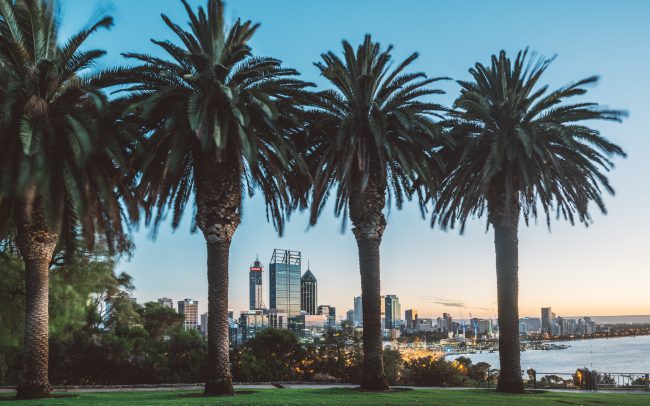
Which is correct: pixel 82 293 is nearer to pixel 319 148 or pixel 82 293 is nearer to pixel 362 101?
pixel 319 148

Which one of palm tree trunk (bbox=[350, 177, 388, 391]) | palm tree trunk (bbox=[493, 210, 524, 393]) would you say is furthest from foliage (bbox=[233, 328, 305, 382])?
palm tree trunk (bbox=[493, 210, 524, 393])

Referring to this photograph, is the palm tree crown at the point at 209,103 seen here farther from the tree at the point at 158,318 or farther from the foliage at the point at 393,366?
the tree at the point at 158,318

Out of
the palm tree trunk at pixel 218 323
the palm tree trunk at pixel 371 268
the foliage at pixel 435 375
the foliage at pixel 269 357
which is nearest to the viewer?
the palm tree trunk at pixel 218 323

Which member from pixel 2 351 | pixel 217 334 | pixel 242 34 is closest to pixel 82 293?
pixel 2 351

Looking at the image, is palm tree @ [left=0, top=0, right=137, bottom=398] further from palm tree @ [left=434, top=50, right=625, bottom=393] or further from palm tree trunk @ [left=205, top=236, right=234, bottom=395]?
palm tree @ [left=434, top=50, right=625, bottom=393]

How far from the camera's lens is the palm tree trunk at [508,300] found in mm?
26234

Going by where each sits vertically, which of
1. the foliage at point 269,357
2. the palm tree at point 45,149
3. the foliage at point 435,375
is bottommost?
the foliage at point 435,375

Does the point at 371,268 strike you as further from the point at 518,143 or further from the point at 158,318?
the point at 158,318

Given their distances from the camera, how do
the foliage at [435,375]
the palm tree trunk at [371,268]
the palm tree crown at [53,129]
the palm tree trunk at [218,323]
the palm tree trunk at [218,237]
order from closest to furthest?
the palm tree crown at [53,129] < the palm tree trunk at [218,323] < the palm tree trunk at [218,237] < the palm tree trunk at [371,268] < the foliage at [435,375]

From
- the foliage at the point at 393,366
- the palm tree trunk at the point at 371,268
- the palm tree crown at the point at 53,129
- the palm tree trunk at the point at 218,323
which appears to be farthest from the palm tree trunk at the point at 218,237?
the foliage at the point at 393,366

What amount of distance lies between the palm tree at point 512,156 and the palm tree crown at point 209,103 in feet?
23.5

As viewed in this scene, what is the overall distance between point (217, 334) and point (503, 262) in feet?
38.2

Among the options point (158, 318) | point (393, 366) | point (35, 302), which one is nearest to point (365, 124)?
point (35, 302)

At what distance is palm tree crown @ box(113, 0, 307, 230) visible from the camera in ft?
69.9
